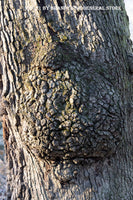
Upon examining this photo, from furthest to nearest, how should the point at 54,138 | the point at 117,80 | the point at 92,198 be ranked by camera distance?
the point at 117,80
the point at 92,198
the point at 54,138

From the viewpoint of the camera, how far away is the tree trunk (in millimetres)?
1486

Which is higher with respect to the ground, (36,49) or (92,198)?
(36,49)

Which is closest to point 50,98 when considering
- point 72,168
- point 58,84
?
point 58,84

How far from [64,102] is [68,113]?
81 millimetres

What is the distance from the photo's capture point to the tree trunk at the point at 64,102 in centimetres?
149

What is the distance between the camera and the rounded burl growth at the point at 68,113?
1.47 m

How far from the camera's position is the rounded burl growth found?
1470 mm

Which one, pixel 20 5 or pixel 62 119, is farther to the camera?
pixel 20 5

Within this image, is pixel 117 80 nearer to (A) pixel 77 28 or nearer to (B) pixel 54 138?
(A) pixel 77 28

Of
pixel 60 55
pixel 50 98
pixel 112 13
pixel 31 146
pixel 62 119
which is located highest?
pixel 112 13

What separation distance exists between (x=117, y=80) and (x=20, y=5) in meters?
0.92

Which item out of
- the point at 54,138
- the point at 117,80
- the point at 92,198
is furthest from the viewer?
the point at 117,80

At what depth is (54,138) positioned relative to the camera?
1.47 m

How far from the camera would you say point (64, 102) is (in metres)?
1.50
